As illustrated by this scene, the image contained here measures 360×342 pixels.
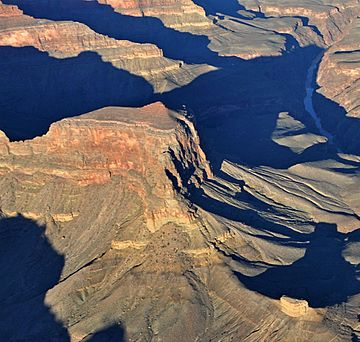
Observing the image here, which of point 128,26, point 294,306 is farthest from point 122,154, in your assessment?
→ point 128,26

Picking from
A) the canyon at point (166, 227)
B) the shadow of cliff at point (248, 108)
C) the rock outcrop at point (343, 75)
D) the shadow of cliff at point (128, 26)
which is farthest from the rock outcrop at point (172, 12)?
the canyon at point (166, 227)

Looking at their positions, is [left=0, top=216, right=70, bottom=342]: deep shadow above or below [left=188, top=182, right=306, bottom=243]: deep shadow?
below

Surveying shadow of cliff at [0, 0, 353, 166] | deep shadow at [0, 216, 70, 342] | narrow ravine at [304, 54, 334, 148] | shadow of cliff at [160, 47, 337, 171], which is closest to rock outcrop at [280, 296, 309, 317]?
deep shadow at [0, 216, 70, 342]

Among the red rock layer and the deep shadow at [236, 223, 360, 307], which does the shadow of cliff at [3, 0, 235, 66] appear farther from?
the deep shadow at [236, 223, 360, 307]

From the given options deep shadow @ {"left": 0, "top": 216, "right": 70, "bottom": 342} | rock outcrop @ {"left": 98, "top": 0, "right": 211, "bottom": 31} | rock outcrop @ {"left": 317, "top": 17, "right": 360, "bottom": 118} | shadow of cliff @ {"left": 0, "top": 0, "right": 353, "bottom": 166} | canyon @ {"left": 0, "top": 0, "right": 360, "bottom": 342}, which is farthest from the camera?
rock outcrop @ {"left": 98, "top": 0, "right": 211, "bottom": 31}

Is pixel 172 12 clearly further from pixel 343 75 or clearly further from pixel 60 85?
pixel 60 85

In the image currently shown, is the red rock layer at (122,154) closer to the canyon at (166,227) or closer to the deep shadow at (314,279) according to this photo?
the canyon at (166,227)
